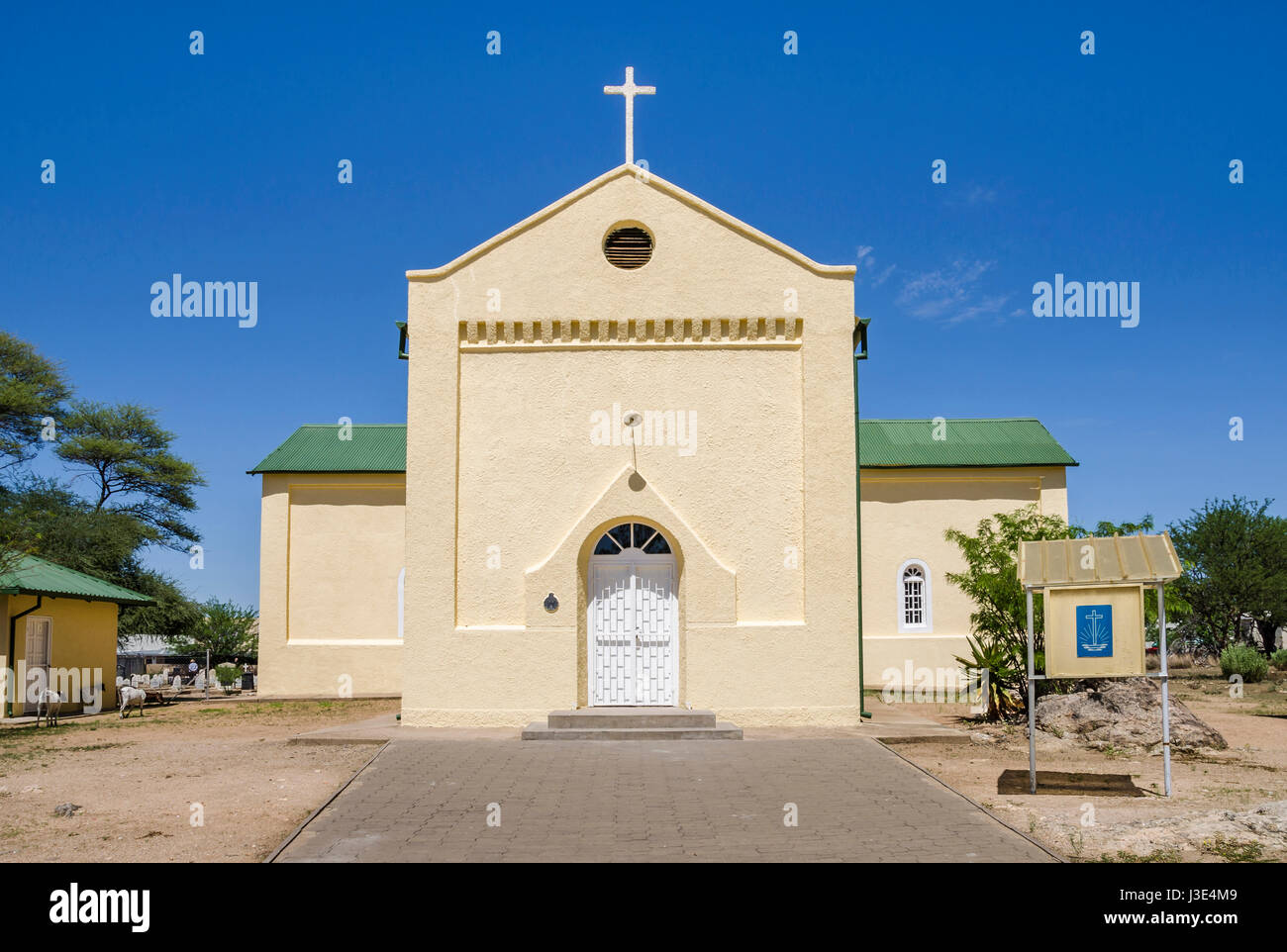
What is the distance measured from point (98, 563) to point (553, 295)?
2461cm

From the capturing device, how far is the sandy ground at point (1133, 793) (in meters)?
8.66

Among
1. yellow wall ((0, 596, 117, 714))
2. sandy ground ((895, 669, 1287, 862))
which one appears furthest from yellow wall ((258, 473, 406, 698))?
sandy ground ((895, 669, 1287, 862))

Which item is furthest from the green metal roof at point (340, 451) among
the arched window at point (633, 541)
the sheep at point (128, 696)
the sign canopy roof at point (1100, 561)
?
the sign canopy roof at point (1100, 561)

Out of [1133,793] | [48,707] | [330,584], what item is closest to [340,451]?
[330,584]

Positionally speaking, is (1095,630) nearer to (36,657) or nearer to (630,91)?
(630,91)

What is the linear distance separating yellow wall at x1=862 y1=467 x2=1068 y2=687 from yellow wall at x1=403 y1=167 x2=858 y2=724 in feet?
35.9

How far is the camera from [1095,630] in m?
11.6

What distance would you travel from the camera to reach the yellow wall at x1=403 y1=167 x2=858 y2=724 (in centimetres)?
1691

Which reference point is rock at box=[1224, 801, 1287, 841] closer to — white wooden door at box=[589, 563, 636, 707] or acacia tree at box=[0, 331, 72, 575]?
white wooden door at box=[589, 563, 636, 707]

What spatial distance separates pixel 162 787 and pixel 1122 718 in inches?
529

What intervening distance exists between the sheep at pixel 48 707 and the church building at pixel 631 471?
8.84 m
